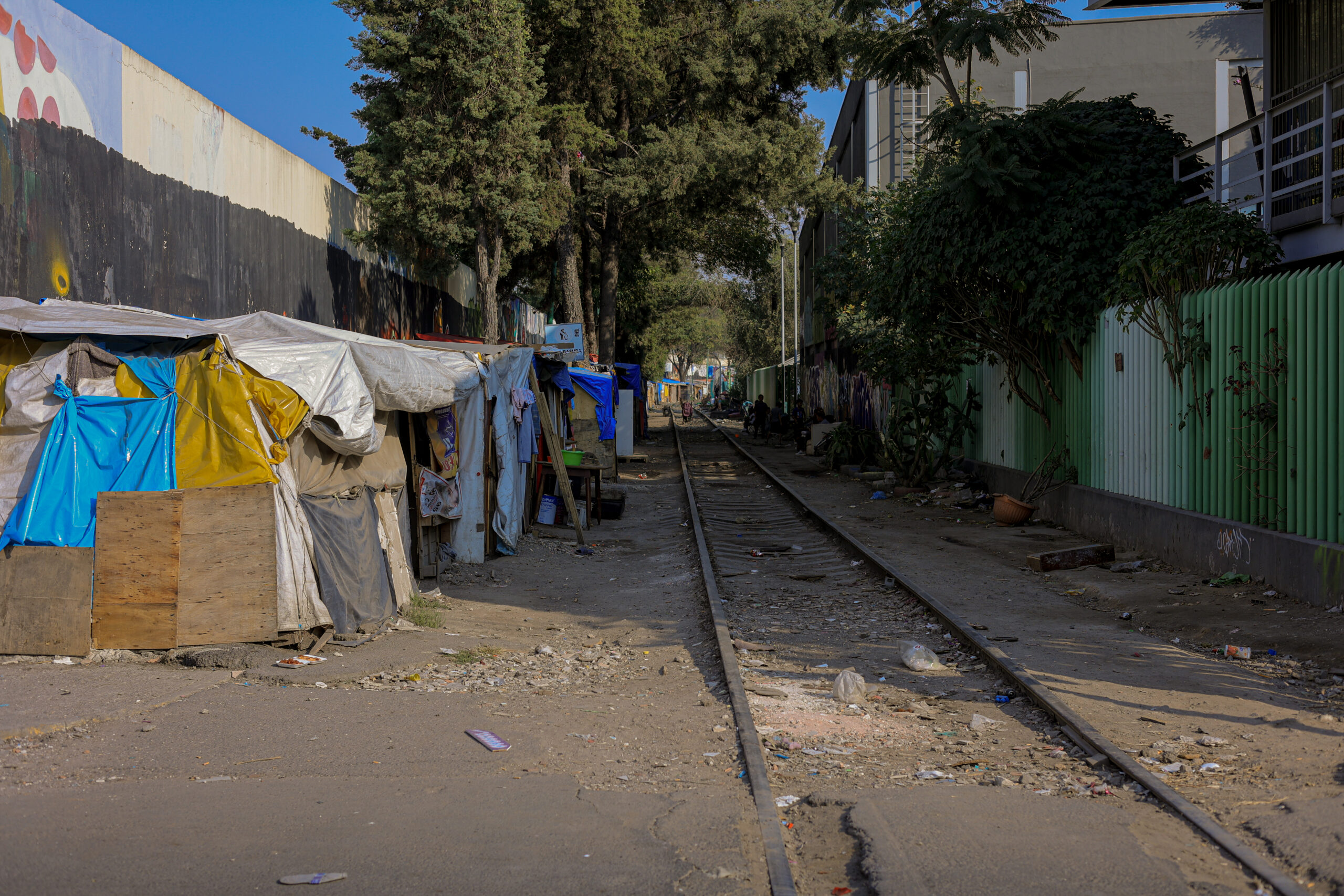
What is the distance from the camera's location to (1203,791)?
4922 mm

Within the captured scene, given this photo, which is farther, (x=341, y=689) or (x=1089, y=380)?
(x=1089, y=380)

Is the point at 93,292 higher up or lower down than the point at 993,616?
higher up

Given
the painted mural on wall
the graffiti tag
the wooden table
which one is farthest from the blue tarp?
the graffiti tag

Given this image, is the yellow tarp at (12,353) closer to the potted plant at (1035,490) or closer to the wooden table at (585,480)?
the wooden table at (585,480)

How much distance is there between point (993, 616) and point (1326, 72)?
30.8 ft

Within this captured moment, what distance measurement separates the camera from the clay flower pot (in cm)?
1525

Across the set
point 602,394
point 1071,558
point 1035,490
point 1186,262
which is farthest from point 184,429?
point 602,394

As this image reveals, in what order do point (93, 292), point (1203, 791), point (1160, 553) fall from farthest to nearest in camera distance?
point (1160, 553)
point (93, 292)
point (1203, 791)

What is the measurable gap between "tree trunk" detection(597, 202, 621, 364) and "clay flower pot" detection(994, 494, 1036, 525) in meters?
19.5

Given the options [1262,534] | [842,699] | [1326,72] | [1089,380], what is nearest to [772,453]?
[1089,380]

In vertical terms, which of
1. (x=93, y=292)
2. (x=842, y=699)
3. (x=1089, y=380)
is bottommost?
(x=842, y=699)

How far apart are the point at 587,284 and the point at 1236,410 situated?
30104mm

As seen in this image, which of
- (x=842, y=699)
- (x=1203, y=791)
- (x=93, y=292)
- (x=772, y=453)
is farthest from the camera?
(x=772, y=453)

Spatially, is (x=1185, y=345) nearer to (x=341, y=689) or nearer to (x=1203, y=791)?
(x=1203, y=791)
